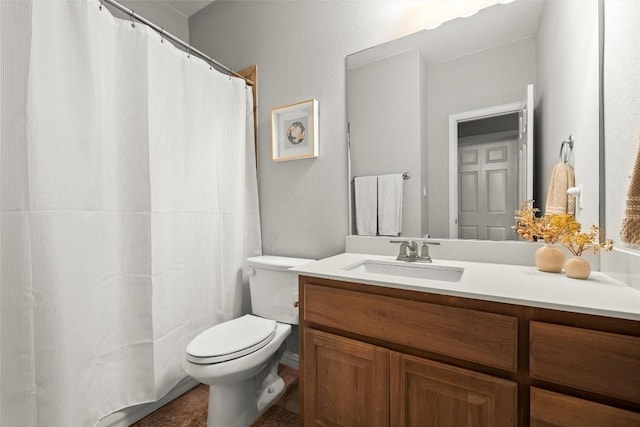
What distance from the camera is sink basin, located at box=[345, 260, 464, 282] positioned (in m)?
1.27

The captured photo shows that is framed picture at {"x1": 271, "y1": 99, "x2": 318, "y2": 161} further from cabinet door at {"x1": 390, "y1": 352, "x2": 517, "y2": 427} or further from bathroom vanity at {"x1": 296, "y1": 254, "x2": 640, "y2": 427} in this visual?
cabinet door at {"x1": 390, "y1": 352, "x2": 517, "y2": 427}

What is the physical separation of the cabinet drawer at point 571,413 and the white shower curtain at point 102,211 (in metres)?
1.57

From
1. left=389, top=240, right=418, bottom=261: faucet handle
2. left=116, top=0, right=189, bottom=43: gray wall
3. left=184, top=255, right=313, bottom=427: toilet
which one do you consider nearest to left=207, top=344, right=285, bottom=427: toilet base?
left=184, top=255, right=313, bottom=427: toilet

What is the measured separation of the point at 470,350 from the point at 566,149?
91cm

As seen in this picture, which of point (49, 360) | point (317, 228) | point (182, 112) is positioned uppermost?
point (182, 112)

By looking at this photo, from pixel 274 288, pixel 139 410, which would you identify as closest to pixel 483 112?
pixel 274 288

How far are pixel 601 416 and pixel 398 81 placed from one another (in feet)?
4.95

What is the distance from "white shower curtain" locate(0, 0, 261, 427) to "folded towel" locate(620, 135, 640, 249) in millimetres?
1780

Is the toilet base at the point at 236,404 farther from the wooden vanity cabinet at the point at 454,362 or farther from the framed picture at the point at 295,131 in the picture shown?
the framed picture at the point at 295,131

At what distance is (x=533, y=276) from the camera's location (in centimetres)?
106

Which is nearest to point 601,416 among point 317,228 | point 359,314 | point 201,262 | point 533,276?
point 533,276

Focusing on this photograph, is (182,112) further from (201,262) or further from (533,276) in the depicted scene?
(533,276)

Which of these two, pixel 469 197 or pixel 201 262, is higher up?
pixel 469 197

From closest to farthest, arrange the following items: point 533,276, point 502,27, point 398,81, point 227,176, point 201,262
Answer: point 533,276 → point 502,27 → point 398,81 → point 201,262 → point 227,176
